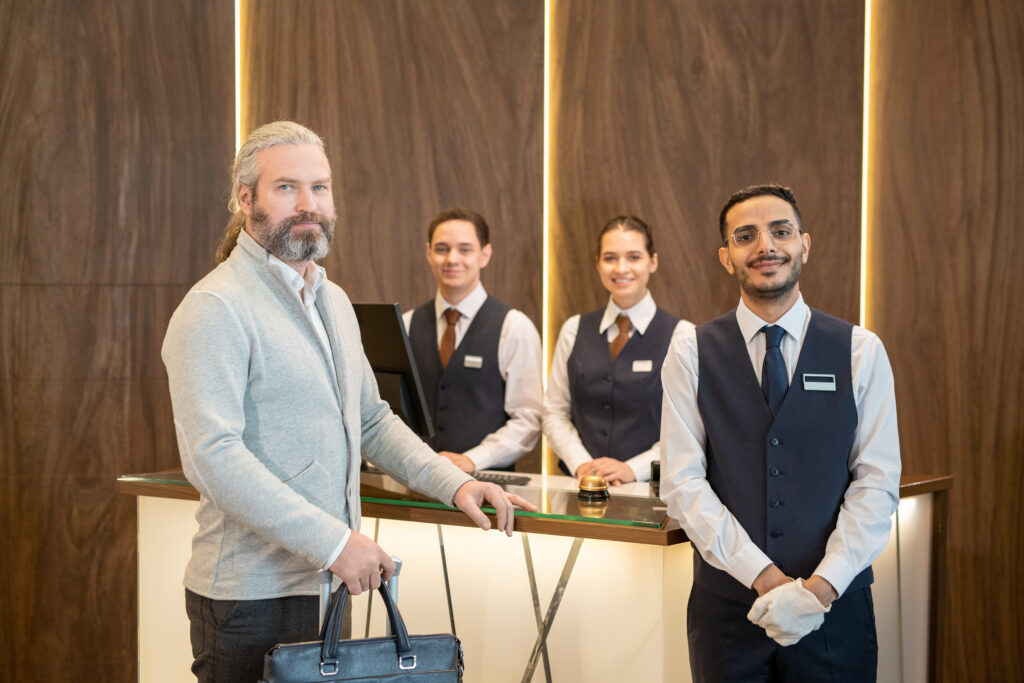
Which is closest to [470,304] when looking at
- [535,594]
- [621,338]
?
[621,338]

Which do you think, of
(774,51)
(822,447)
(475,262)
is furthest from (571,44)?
(822,447)

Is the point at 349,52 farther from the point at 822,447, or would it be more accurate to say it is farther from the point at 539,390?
the point at 822,447

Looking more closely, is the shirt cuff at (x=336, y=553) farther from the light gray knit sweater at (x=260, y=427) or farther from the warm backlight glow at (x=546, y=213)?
the warm backlight glow at (x=546, y=213)

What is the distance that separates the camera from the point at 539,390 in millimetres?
3812

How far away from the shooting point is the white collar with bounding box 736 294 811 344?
232 cm

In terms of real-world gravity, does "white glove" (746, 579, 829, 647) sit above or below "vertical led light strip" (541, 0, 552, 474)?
below

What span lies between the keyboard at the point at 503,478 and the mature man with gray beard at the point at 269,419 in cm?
84

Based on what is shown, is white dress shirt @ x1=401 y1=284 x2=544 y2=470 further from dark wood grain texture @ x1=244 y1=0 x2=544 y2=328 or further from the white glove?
the white glove

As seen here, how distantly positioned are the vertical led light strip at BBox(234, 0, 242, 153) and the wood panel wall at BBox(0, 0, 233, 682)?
223 millimetres

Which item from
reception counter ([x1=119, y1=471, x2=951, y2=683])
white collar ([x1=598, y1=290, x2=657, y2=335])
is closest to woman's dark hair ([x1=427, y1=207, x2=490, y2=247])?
white collar ([x1=598, y1=290, x2=657, y2=335])

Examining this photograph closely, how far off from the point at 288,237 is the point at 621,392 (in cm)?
199

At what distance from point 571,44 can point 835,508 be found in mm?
2986

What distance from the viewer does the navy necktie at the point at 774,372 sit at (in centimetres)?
226

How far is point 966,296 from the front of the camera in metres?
3.95
